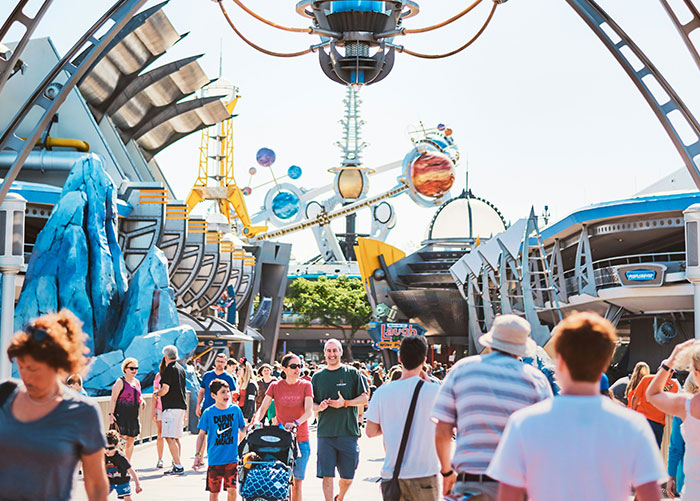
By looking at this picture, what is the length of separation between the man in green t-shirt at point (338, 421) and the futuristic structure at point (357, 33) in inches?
118

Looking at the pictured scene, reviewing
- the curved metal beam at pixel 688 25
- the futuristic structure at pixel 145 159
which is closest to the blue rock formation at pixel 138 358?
the futuristic structure at pixel 145 159

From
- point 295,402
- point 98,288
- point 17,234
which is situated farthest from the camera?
point 98,288

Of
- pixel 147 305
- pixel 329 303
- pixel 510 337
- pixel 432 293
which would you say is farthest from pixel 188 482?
pixel 329 303

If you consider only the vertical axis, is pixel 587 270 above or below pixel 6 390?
above

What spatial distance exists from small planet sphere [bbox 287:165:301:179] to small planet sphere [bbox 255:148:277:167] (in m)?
3.71

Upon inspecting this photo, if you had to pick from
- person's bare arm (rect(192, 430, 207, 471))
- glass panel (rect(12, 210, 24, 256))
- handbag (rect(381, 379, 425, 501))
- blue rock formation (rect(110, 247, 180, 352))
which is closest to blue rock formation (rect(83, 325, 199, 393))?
blue rock formation (rect(110, 247, 180, 352))

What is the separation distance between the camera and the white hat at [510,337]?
541 cm

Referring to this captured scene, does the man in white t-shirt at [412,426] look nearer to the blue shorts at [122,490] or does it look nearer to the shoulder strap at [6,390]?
the shoulder strap at [6,390]

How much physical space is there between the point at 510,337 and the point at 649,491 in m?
1.90

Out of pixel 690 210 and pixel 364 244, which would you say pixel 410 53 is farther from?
pixel 364 244

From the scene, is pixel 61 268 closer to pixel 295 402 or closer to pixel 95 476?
pixel 295 402

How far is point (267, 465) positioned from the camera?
26.6ft

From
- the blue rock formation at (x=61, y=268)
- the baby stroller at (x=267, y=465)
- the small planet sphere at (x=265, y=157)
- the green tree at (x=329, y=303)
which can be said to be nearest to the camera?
the baby stroller at (x=267, y=465)

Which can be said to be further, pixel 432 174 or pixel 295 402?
pixel 432 174
